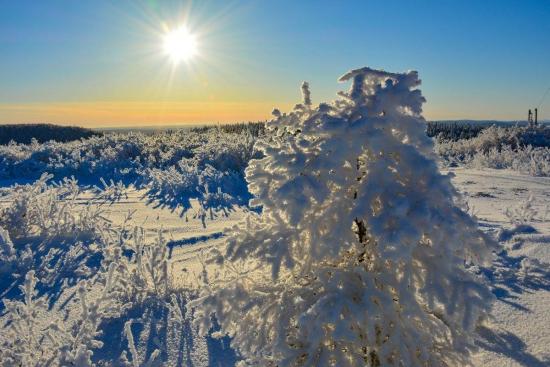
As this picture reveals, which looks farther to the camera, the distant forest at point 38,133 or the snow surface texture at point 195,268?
the distant forest at point 38,133

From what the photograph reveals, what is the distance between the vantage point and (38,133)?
54344 millimetres

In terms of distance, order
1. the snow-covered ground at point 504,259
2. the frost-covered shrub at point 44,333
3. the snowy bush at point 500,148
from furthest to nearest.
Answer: the snowy bush at point 500,148 → the snow-covered ground at point 504,259 → the frost-covered shrub at point 44,333

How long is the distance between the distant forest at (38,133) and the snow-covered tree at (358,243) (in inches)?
1967

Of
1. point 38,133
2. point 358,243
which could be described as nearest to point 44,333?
point 358,243

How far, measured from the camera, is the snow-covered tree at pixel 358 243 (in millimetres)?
1907

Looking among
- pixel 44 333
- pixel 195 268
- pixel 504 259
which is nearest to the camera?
pixel 44 333

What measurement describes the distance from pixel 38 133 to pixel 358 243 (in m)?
60.2

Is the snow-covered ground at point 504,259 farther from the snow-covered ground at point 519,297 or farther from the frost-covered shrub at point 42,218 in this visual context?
the frost-covered shrub at point 42,218

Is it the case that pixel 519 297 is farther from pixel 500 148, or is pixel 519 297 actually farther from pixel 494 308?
pixel 500 148

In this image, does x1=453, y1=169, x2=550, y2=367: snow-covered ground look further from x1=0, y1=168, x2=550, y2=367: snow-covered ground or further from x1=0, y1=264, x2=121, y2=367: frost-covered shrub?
x1=0, y1=264, x2=121, y2=367: frost-covered shrub

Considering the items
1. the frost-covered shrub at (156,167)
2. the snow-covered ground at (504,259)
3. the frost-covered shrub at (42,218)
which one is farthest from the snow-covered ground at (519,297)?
the frost-covered shrub at (156,167)

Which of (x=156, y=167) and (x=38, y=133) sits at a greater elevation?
(x=38, y=133)

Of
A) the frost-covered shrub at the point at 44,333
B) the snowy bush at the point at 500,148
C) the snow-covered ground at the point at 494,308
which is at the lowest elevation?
the snow-covered ground at the point at 494,308

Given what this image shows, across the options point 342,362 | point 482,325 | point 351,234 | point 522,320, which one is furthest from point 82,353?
point 522,320
